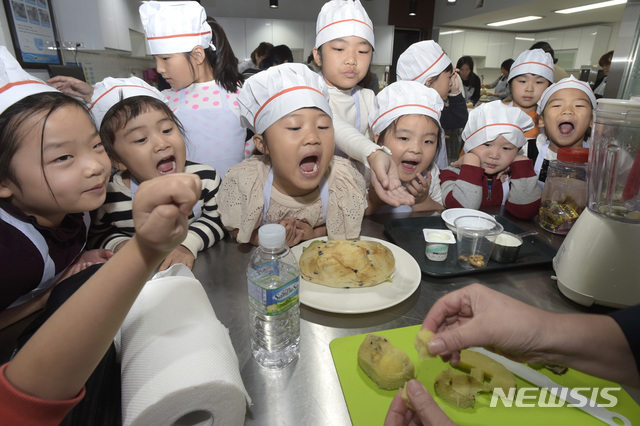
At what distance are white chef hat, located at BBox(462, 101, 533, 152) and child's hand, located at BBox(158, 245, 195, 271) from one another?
1.28m

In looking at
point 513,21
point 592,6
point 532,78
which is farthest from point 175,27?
point 513,21

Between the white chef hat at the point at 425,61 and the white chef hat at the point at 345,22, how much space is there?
40 cm

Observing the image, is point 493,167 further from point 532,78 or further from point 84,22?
point 84,22

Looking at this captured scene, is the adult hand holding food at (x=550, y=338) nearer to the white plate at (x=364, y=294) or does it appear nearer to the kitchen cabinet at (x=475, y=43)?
the white plate at (x=364, y=294)

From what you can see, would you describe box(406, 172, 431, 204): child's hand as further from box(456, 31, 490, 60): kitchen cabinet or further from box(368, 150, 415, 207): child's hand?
box(456, 31, 490, 60): kitchen cabinet

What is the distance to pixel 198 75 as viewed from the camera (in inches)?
60.5

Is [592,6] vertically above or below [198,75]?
above

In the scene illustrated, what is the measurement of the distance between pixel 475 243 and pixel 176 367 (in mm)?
834

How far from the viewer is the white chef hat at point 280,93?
1.00 metres

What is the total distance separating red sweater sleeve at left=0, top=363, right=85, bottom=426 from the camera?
39cm

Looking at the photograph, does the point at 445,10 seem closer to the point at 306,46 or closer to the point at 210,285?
the point at 306,46

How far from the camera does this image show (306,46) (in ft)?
22.2

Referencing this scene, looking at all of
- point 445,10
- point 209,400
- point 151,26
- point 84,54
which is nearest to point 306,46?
point 445,10

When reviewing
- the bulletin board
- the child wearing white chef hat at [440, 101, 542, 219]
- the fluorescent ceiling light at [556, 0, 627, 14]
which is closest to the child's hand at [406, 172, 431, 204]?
the child wearing white chef hat at [440, 101, 542, 219]
